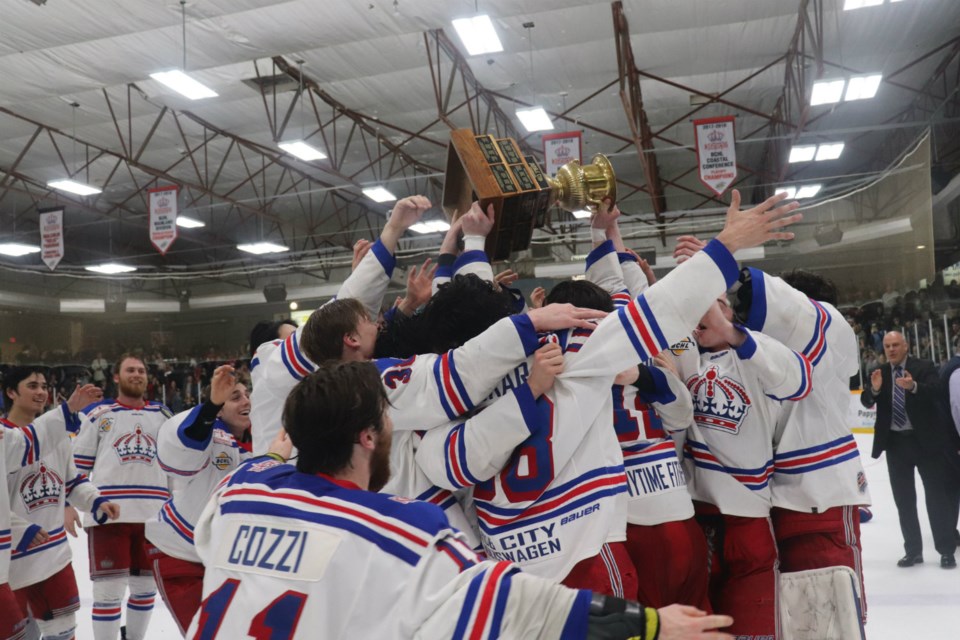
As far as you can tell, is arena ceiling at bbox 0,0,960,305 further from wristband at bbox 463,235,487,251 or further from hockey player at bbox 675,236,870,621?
hockey player at bbox 675,236,870,621

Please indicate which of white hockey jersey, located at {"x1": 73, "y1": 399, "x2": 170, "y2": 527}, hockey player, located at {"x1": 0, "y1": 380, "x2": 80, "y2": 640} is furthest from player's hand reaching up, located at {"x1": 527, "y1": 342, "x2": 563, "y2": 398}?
white hockey jersey, located at {"x1": 73, "y1": 399, "x2": 170, "y2": 527}

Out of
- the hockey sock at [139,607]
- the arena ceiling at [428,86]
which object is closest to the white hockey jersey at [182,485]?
the hockey sock at [139,607]

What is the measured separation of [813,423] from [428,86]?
369 inches

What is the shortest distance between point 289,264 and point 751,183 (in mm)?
9328

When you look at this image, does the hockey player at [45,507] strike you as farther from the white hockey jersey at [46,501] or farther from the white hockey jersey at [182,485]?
the white hockey jersey at [182,485]

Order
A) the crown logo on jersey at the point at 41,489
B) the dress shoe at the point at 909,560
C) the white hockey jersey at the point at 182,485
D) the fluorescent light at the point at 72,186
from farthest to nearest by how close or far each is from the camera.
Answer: the fluorescent light at the point at 72,186
the dress shoe at the point at 909,560
the crown logo on jersey at the point at 41,489
the white hockey jersey at the point at 182,485

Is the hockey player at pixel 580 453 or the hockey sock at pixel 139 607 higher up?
the hockey player at pixel 580 453

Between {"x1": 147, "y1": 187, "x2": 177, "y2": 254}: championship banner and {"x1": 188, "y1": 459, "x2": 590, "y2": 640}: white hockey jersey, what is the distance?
11.7m

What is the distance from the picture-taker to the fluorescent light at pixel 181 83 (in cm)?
826

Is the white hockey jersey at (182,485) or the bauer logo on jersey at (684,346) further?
the white hockey jersey at (182,485)

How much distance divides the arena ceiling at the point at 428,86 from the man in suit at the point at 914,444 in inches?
158

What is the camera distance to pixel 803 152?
1188 cm

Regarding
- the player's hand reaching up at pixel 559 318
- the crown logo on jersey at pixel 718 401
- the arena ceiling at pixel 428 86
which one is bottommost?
the crown logo on jersey at pixel 718 401

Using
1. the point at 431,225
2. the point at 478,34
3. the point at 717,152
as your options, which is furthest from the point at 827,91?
the point at 431,225
